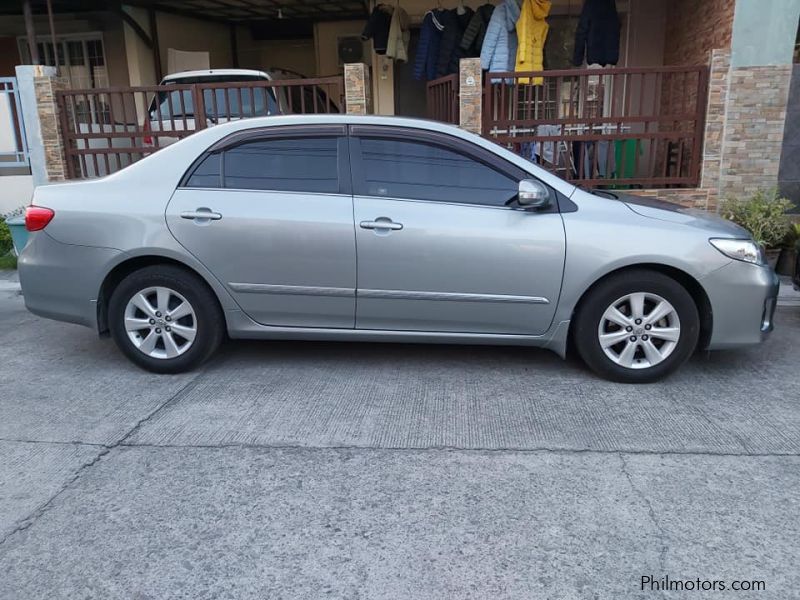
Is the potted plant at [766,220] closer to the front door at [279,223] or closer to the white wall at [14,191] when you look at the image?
the front door at [279,223]

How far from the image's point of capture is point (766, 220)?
274 inches

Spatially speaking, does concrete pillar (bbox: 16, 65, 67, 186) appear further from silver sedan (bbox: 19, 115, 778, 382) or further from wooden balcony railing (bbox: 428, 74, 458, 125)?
wooden balcony railing (bbox: 428, 74, 458, 125)

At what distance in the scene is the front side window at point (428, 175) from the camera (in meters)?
4.21

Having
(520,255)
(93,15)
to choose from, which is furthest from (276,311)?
(93,15)

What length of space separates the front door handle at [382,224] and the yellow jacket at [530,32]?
5.50 metres

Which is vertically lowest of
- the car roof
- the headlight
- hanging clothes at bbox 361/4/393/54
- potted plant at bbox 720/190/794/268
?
potted plant at bbox 720/190/794/268

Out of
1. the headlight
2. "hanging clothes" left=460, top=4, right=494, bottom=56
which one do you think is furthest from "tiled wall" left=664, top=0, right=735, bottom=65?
the headlight

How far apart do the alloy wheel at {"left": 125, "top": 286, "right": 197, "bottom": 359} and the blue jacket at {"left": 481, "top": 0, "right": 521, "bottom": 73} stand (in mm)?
5942

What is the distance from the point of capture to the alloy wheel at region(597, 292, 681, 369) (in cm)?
411

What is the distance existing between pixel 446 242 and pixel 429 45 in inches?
255

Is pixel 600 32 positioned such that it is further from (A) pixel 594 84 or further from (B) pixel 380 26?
(B) pixel 380 26

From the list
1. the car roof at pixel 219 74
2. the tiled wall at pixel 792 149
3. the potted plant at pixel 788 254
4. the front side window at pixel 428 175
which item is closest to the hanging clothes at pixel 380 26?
the car roof at pixel 219 74

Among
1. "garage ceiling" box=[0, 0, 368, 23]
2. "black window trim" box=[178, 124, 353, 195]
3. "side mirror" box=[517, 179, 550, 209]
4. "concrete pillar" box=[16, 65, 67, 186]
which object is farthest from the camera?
"garage ceiling" box=[0, 0, 368, 23]

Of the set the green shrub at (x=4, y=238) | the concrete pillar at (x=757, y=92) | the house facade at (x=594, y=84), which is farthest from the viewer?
the green shrub at (x=4, y=238)
